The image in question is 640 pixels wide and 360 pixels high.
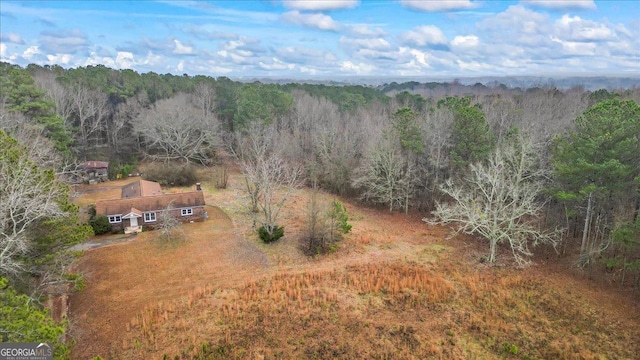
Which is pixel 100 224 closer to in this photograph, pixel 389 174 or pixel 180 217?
pixel 180 217

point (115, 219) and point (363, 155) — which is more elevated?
point (363, 155)

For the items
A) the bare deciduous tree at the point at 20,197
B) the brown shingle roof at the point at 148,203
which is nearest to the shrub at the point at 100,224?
the brown shingle roof at the point at 148,203

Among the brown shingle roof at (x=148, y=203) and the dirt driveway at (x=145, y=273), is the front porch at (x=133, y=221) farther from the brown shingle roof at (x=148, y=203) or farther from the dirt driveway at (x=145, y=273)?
the dirt driveway at (x=145, y=273)

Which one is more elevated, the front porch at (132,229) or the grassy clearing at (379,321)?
the front porch at (132,229)

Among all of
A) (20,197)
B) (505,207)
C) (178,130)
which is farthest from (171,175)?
(505,207)

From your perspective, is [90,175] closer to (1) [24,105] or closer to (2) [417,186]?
(1) [24,105]

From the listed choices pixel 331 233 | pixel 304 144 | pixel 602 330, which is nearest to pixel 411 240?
pixel 331 233

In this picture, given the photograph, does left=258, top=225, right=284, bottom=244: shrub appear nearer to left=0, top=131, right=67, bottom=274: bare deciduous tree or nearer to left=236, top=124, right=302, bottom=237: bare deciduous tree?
left=236, top=124, right=302, bottom=237: bare deciduous tree
